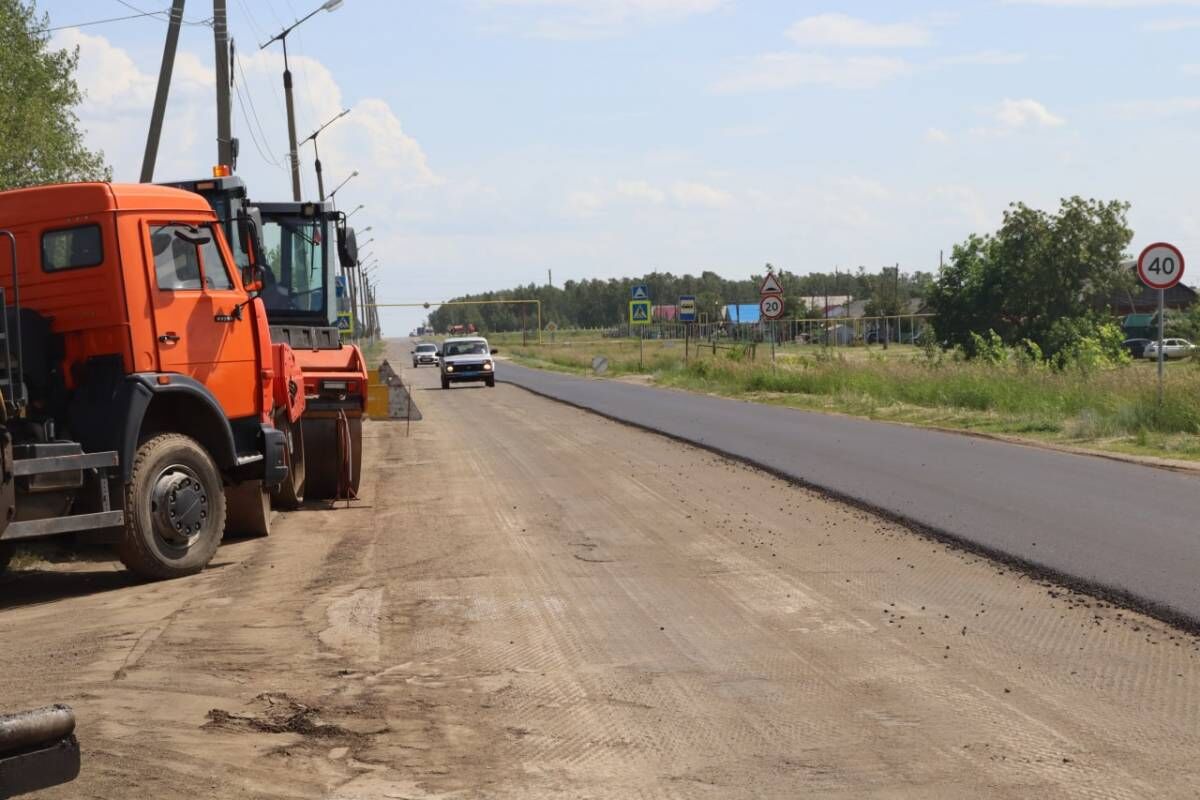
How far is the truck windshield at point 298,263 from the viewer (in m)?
17.3

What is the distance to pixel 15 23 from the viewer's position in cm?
5222

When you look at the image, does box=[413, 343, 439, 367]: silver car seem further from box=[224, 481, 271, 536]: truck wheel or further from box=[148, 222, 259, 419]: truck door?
box=[148, 222, 259, 419]: truck door

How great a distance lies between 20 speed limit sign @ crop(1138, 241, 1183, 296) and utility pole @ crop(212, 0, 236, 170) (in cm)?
1572

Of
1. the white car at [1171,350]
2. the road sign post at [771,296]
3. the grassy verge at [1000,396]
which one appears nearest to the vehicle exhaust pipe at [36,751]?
the grassy verge at [1000,396]

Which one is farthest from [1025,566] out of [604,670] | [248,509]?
[248,509]

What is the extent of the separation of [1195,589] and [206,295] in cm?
767

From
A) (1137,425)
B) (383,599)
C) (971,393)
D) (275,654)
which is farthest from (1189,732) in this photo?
(971,393)

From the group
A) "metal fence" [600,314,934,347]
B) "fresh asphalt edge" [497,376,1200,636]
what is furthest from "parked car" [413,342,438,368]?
"fresh asphalt edge" [497,376,1200,636]

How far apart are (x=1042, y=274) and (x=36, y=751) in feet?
216

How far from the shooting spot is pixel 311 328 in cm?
1708

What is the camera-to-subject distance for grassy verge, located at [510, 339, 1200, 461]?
22.5 meters

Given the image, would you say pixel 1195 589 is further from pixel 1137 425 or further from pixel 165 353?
pixel 1137 425

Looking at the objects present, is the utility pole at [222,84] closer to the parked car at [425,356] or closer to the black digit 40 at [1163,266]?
the black digit 40 at [1163,266]

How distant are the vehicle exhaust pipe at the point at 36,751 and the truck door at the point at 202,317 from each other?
23.3 feet
